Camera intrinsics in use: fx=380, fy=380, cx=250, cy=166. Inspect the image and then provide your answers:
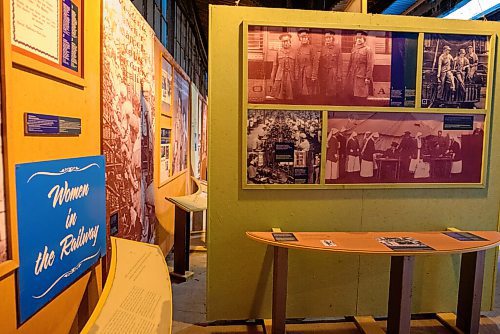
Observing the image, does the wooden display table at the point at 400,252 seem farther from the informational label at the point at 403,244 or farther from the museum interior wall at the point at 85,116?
the museum interior wall at the point at 85,116

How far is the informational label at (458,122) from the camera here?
9.94ft

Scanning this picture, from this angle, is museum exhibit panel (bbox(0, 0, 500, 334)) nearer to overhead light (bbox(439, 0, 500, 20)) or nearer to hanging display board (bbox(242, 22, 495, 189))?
hanging display board (bbox(242, 22, 495, 189))

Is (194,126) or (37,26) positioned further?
(194,126)

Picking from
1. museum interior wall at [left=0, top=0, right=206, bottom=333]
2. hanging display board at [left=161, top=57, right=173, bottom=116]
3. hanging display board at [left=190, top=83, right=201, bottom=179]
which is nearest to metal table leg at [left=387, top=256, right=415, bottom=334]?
museum interior wall at [left=0, top=0, right=206, bottom=333]

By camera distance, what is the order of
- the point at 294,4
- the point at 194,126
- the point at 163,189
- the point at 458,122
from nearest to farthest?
the point at 458,122, the point at 163,189, the point at 294,4, the point at 194,126

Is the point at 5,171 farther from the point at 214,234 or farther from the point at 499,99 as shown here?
the point at 499,99

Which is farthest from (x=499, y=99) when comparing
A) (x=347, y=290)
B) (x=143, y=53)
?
(x=143, y=53)

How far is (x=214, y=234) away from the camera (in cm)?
295

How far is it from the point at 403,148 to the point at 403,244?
82 cm

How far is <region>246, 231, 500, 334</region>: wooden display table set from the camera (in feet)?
8.10

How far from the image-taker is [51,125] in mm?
1824

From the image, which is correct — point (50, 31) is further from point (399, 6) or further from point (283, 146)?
point (399, 6)

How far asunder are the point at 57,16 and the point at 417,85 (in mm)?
2498

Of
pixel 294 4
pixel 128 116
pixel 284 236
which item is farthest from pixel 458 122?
pixel 294 4
